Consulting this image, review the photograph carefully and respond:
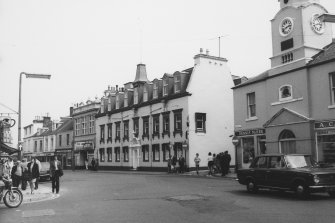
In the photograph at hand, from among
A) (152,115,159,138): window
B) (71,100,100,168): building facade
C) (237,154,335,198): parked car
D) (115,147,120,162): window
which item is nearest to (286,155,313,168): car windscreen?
(237,154,335,198): parked car

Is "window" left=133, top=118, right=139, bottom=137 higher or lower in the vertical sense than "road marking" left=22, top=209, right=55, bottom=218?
higher

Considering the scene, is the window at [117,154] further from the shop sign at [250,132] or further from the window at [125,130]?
the shop sign at [250,132]

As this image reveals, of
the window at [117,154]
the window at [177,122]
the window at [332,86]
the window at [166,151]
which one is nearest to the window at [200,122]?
the window at [177,122]

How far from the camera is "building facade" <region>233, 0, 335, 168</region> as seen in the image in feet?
78.5

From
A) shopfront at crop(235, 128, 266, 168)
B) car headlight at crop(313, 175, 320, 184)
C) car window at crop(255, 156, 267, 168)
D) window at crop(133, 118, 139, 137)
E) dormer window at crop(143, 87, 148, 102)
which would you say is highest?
dormer window at crop(143, 87, 148, 102)

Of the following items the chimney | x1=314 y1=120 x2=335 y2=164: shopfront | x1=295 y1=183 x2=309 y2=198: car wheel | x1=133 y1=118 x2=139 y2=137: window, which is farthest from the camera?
the chimney

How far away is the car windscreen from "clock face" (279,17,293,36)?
1404 centimetres

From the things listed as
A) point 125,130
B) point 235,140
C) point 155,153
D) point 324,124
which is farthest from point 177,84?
point 324,124

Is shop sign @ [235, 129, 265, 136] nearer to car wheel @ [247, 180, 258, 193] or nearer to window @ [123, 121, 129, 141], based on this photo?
car wheel @ [247, 180, 258, 193]

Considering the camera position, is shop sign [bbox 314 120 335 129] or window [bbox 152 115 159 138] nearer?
shop sign [bbox 314 120 335 129]

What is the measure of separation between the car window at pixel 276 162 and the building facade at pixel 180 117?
20317 millimetres

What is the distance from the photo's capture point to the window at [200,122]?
38688mm

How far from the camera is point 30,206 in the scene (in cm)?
1444

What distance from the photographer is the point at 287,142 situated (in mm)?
26156
